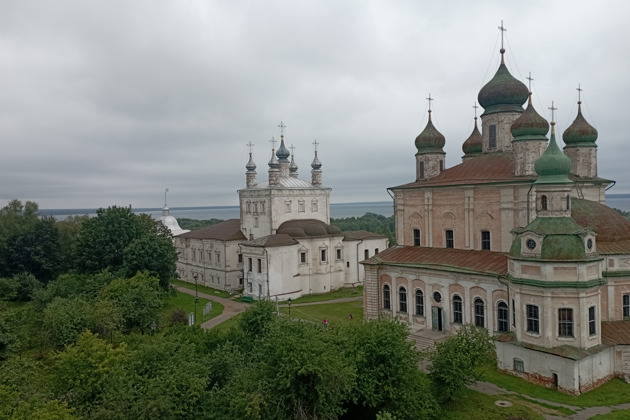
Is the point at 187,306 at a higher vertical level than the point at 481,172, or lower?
lower

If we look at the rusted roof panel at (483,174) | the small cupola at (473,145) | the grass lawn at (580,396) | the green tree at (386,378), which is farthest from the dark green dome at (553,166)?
the small cupola at (473,145)

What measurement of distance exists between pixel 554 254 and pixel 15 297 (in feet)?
146

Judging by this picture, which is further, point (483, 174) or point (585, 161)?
point (483, 174)

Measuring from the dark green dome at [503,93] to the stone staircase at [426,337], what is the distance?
51.9 feet

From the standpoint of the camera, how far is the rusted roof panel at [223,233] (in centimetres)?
5113

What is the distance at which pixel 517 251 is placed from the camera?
2331 cm

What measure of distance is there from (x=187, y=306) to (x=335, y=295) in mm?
13739

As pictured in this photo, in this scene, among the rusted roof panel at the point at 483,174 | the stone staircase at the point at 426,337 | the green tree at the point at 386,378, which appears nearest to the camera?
the green tree at the point at 386,378

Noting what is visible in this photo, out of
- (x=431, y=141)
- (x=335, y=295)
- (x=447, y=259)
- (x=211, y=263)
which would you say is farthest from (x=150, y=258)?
(x=431, y=141)

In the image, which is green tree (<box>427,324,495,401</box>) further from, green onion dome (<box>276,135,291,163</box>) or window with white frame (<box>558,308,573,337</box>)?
Result: green onion dome (<box>276,135,291,163</box>)

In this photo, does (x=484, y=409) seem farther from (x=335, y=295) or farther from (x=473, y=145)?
(x=335, y=295)

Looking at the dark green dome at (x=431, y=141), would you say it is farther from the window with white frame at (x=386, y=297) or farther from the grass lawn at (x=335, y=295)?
the grass lawn at (x=335, y=295)

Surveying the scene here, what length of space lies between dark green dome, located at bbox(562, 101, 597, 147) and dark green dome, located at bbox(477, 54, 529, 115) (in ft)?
12.9

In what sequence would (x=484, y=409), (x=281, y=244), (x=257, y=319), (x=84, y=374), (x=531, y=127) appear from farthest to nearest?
(x=281, y=244) → (x=531, y=127) → (x=257, y=319) → (x=484, y=409) → (x=84, y=374)
